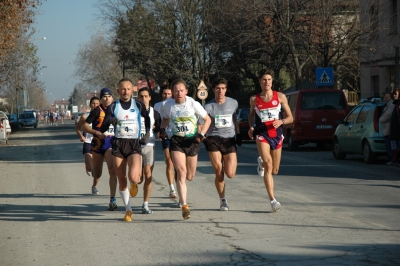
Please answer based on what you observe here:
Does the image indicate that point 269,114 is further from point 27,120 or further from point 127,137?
point 27,120

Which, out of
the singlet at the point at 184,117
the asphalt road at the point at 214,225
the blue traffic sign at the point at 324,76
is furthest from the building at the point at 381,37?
the singlet at the point at 184,117

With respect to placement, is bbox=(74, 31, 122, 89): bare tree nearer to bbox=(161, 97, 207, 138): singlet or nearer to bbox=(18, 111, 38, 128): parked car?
bbox=(18, 111, 38, 128): parked car

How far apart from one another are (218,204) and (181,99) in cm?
210

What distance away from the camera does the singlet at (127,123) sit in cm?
980

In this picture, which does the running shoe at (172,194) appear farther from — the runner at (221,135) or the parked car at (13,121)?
the parked car at (13,121)

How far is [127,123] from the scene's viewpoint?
982cm

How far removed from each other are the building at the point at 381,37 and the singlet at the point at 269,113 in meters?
23.2

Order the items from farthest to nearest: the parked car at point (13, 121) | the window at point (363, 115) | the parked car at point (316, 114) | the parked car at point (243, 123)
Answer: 1. the parked car at point (13, 121)
2. the parked car at point (243, 123)
3. the parked car at point (316, 114)
4. the window at point (363, 115)

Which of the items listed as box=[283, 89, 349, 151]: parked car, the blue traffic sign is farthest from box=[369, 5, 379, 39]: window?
box=[283, 89, 349, 151]: parked car

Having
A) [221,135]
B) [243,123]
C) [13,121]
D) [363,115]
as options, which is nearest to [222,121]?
[221,135]

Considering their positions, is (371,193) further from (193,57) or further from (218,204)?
(193,57)

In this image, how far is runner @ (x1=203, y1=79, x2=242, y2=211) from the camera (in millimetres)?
10406

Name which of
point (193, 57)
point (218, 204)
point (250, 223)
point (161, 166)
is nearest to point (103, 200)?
point (218, 204)

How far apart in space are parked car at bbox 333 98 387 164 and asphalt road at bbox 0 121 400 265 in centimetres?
277
